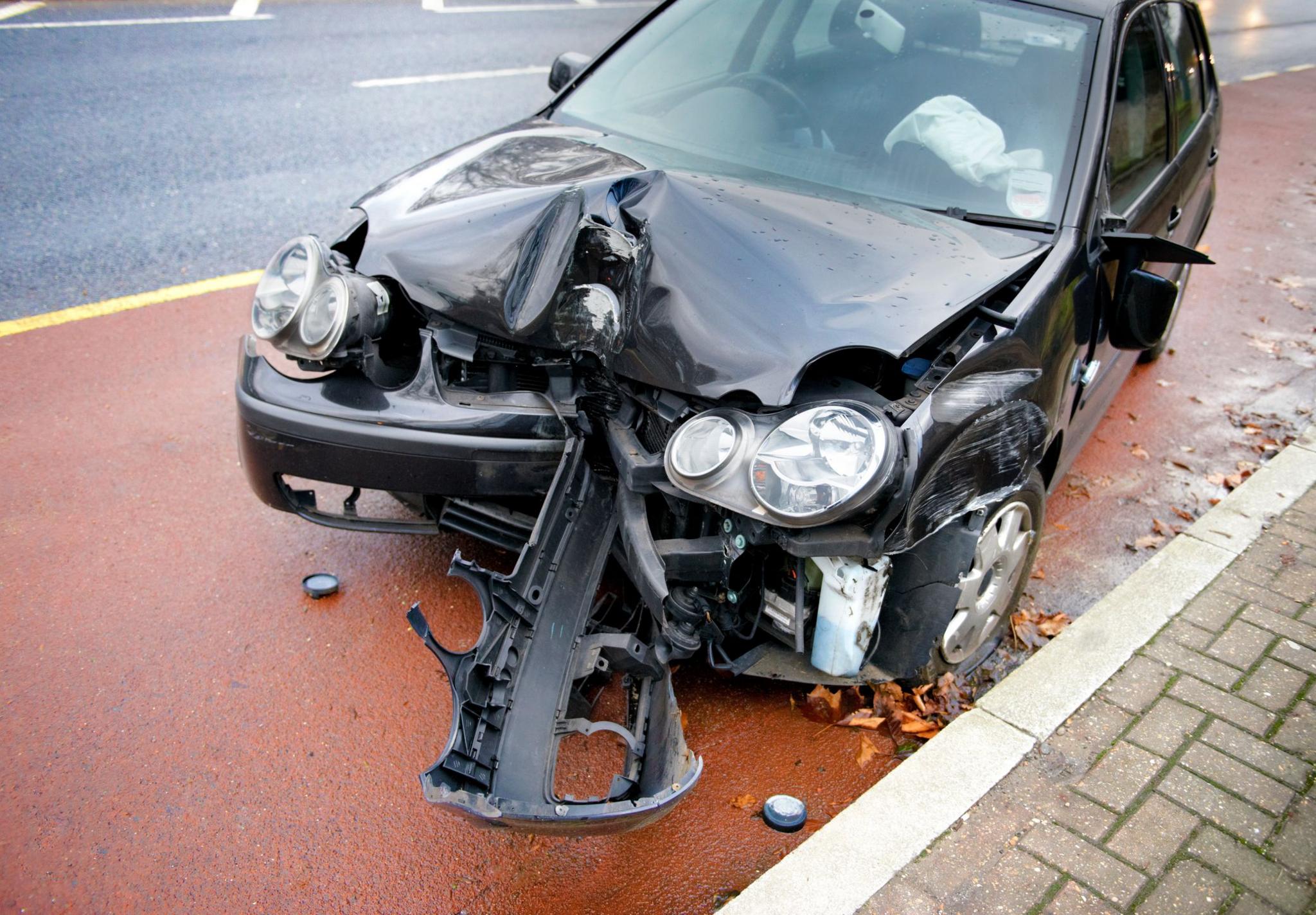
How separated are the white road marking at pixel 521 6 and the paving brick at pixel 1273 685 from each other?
39.2ft

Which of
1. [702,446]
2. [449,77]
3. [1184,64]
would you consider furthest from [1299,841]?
[449,77]

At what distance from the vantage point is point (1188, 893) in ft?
8.11

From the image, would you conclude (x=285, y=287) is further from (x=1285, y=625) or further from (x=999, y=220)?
(x=1285, y=625)

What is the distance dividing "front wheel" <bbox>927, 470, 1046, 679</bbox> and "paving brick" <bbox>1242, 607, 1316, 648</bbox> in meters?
0.81

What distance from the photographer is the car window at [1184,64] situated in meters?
4.46

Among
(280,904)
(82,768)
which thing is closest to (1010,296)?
(280,904)

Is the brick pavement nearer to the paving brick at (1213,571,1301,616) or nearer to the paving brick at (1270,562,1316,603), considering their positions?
the paving brick at (1213,571,1301,616)

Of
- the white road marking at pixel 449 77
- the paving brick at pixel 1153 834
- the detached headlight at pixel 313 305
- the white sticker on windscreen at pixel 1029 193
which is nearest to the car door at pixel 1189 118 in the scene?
the white sticker on windscreen at pixel 1029 193

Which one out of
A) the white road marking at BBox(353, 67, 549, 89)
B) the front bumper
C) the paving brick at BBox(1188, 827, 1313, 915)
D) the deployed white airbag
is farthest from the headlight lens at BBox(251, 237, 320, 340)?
the white road marking at BBox(353, 67, 549, 89)

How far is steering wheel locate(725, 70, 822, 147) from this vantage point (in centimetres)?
359

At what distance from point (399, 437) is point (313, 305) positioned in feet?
1.60

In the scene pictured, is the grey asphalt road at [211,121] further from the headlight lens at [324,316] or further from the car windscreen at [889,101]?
the car windscreen at [889,101]

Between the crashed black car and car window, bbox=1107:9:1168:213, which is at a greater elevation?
car window, bbox=1107:9:1168:213

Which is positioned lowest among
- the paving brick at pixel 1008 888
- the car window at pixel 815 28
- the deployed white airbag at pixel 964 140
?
the paving brick at pixel 1008 888
